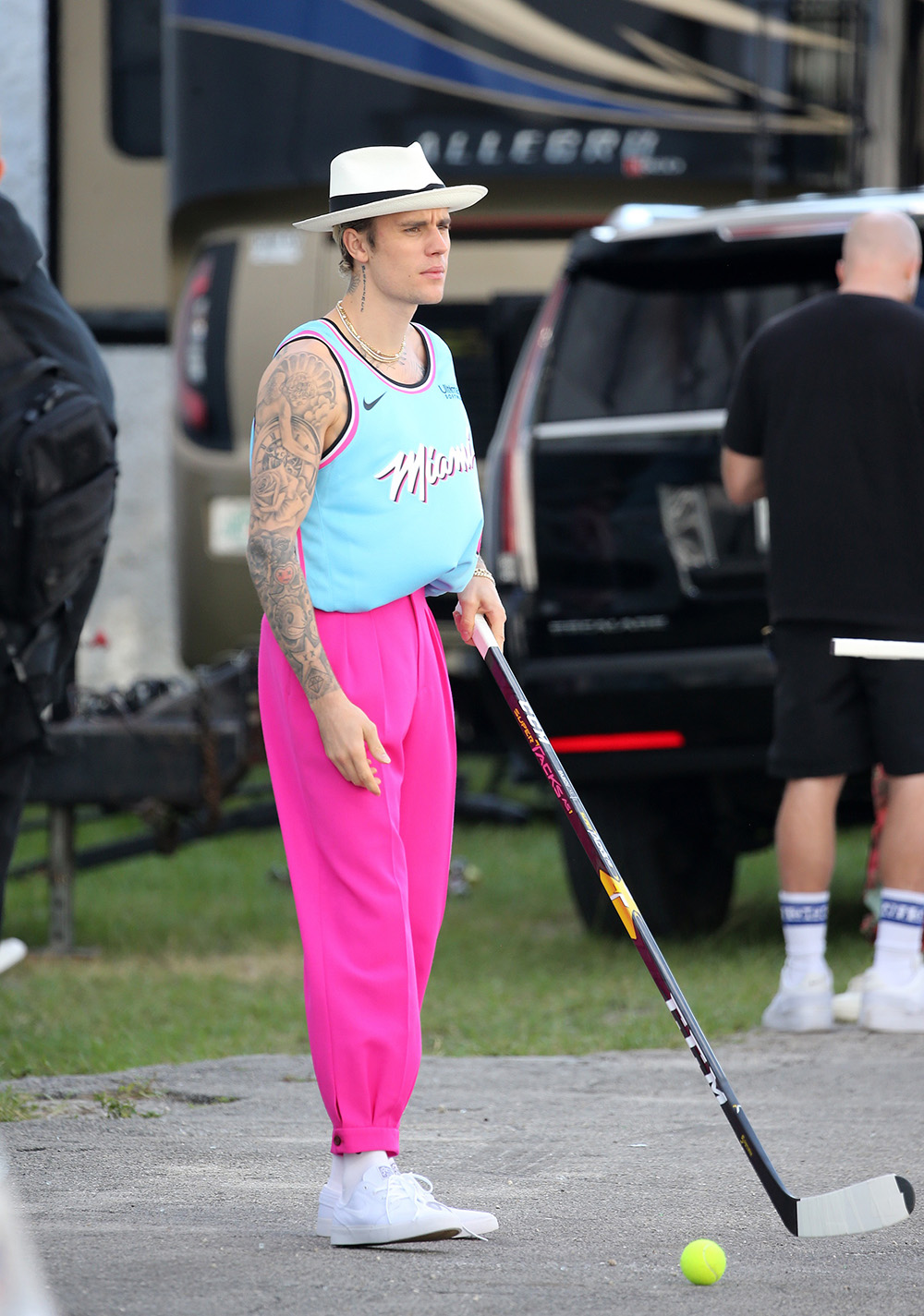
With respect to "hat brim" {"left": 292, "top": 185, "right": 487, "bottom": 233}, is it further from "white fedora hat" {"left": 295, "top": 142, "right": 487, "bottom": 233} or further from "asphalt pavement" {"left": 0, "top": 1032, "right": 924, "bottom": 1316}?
"asphalt pavement" {"left": 0, "top": 1032, "right": 924, "bottom": 1316}

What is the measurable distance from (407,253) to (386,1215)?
1.47 m

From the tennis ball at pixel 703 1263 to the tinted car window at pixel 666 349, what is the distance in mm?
3194

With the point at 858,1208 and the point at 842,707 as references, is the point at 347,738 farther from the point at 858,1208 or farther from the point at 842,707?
the point at 842,707

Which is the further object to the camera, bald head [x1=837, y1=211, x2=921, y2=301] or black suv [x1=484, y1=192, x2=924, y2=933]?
black suv [x1=484, y1=192, x2=924, y2=933]

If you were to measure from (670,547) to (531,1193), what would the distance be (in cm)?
251

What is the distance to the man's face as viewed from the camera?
3.33 m

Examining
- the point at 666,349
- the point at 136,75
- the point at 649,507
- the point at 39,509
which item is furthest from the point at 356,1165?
the point at 136,75

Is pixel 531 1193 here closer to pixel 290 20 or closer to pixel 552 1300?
pixel 552 1300

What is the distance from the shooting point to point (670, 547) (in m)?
5.70

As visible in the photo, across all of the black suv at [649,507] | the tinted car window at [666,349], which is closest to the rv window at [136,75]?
the black suv at [649,507]

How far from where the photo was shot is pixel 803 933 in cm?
520

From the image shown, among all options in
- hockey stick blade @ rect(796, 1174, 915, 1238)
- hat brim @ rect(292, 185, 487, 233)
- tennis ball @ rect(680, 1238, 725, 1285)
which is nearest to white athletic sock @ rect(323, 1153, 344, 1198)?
tennis ball @ rect(680, 1238, 725, 1285)

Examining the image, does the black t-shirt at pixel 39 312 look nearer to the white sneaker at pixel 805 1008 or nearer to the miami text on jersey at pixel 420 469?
the miami text on jersey at pixel 420 469

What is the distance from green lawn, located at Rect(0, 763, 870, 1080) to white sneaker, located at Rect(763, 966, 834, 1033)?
0.11 m
